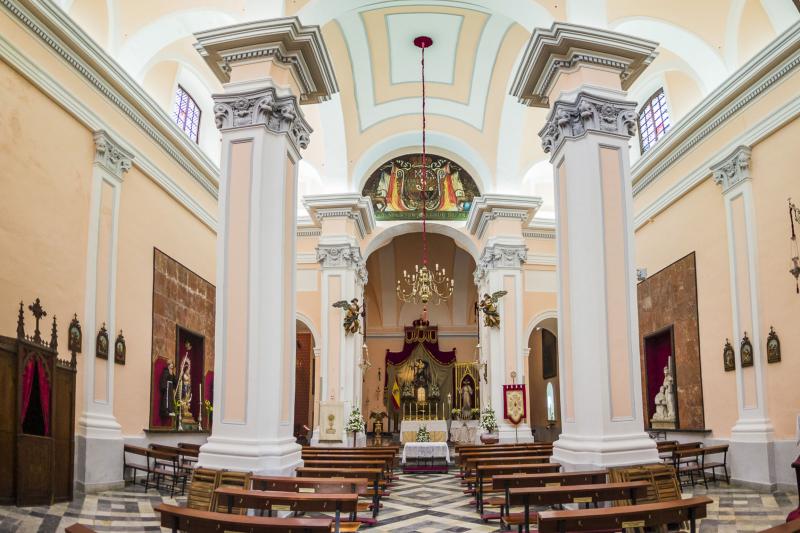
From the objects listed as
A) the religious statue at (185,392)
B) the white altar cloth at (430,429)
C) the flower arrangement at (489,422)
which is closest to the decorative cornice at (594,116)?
the religious statue at (185,392)

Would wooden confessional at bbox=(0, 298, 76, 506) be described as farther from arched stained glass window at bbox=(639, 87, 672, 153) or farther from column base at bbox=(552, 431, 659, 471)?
arched stained glass window at bbox=(639, 87, 672, 153)

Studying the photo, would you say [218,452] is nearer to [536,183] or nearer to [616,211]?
[616,211]

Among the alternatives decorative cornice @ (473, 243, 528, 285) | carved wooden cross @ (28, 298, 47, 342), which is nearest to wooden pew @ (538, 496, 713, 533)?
carved wooden cross @ (28, 298, 47, 342)

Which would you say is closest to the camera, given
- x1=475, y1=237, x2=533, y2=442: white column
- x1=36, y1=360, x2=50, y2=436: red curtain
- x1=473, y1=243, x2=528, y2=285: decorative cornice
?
x1=36, y1=360, x2=50, y2=436: red curtain

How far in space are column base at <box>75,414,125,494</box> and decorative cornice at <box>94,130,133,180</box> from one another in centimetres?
382

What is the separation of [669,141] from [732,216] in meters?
2.61

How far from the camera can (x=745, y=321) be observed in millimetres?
11141

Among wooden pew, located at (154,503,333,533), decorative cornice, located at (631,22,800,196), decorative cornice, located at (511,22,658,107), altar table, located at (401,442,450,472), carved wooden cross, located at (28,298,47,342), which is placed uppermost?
decorative cornice, located at (631,22,800,196)

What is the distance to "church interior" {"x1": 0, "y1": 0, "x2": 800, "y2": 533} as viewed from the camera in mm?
7602

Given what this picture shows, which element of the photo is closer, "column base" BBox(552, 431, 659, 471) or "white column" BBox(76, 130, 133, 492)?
"column base" BBox(552, 431, 659, 471)

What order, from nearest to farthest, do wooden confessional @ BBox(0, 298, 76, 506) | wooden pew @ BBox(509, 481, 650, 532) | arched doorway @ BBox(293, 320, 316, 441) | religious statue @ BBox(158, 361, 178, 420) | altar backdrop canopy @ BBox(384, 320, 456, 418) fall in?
wooden pew @ BBox(509, 481, 650, 532)
wooden confessional @ BBox(0, 298, 76, 506)
religious statue @ BBox(158, 361, 178, 420)
arched doorway @ BBox(293, 320, 316, 441)
altar backdrop canopy @ BBox(384, 320, 456, 418)

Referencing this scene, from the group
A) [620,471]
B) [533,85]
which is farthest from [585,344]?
[533,85]

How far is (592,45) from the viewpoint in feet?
27.9

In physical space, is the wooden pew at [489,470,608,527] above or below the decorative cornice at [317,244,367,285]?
below
